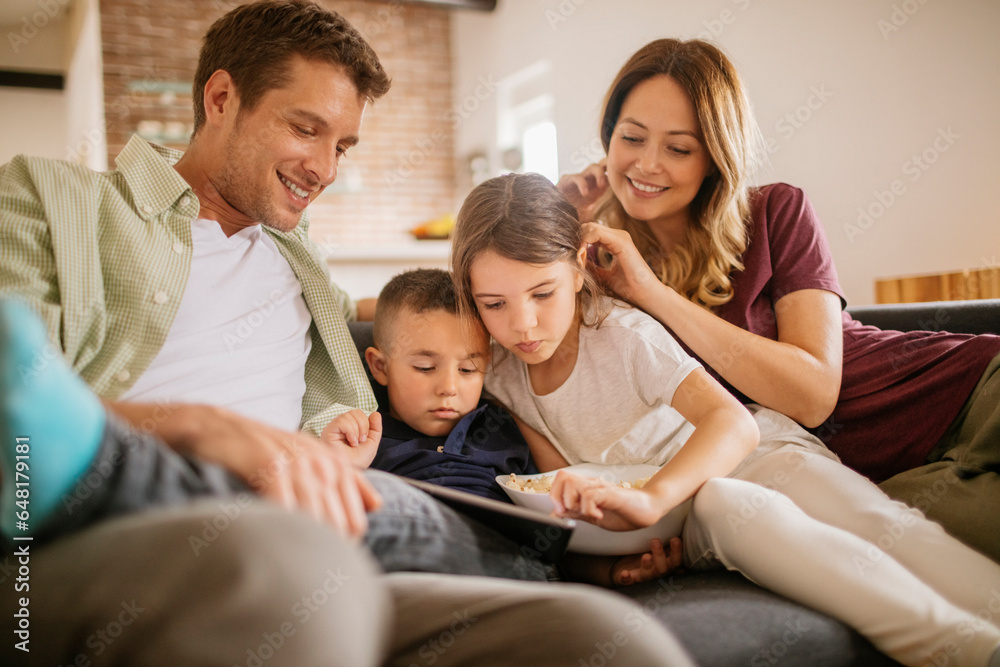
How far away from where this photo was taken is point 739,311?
1.55 metres

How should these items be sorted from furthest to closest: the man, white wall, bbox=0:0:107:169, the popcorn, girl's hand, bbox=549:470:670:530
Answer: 1. white wall, bbox=0:0:107:169
2. the popcorn
3. girl's hand, bbox=549:470:670:530
4. the man

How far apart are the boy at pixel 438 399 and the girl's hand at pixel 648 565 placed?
26 centimetres

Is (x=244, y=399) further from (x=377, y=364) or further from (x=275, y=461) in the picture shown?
(x=275, y=461)

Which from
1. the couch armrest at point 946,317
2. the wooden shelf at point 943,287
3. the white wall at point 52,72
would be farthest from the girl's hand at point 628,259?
the white wall at point 52,72

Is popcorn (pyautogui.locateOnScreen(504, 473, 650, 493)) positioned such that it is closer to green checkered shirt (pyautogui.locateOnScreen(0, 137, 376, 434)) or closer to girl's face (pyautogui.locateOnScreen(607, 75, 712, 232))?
green checkered shirt (pyautogui.locateOnScreen(0, 137, 376, 434))

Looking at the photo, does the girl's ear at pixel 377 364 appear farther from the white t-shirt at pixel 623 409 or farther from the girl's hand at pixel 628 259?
the girl's hand at pixel 628 259

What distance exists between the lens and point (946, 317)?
174cm

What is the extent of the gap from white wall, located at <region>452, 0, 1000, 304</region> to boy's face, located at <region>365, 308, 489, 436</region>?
60.0 inches

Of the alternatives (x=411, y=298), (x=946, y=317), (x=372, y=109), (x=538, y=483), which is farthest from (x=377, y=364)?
(x=372, y=109)

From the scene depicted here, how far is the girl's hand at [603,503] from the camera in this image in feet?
3.18

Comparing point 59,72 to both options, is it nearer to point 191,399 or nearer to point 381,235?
point 381,235

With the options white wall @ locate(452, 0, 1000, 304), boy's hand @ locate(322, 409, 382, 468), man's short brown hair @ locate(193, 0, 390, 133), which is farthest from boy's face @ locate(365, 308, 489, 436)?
white wall @ locate(452, 0, 1000, 304)

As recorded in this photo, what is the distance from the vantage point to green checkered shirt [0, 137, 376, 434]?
3.58ft

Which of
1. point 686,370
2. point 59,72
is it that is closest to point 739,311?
point 686,370
